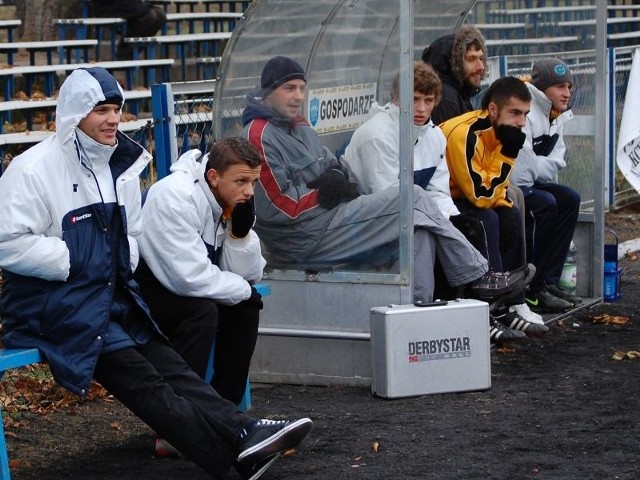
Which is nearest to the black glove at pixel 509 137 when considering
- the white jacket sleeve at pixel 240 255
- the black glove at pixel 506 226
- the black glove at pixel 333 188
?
the black glove at pixel 506 226

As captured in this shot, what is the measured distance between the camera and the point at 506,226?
7355 mm

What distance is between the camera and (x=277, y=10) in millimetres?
6652

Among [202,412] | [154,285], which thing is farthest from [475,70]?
[202,412]

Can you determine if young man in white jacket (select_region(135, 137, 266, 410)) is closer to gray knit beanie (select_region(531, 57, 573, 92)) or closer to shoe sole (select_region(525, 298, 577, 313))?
shoe sole (select_region(525, 298, 577, 313))

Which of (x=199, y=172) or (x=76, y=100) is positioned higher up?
(x=76, y=100)

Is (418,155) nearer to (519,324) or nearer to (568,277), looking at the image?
(519,324)

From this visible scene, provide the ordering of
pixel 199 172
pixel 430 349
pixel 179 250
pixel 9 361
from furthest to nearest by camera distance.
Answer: pixel 430 349
pixel 199 172
pixel 179 250
pixel 9 361

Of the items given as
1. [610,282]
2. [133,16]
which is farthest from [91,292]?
[133,16]

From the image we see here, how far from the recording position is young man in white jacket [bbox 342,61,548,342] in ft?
20.5

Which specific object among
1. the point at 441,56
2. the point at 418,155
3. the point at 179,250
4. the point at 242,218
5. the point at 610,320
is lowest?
the point at 610,320

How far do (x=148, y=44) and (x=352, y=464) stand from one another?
11069 millimetres

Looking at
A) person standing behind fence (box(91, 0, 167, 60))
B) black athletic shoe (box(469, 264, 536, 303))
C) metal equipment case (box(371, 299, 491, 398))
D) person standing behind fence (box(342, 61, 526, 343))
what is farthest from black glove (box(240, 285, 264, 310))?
person standing behind fence (box(91, 0, 167, 60))

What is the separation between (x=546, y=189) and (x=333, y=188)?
224 cm

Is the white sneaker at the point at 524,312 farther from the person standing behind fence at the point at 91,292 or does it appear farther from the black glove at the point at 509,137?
the person standing behind fence at the point at 91,292
